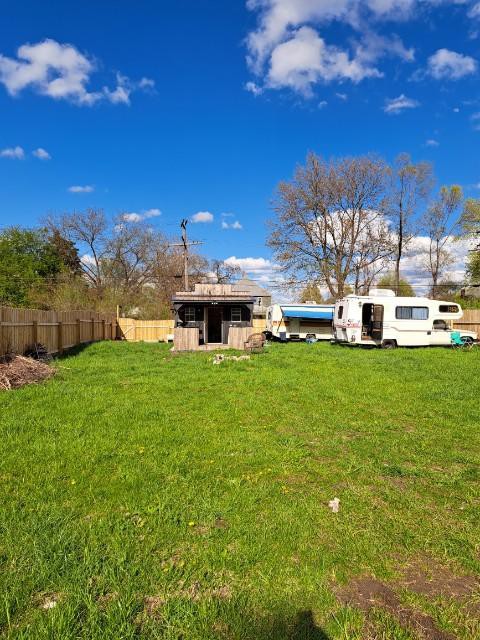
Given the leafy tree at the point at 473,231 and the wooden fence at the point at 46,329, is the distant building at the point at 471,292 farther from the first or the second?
the wooden fence at the point at 46,329

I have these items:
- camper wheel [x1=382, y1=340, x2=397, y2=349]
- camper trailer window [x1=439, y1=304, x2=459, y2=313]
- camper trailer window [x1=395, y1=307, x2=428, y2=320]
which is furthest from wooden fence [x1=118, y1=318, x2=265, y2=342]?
camper trailer window [x1=439, y1=304, x2=459, y2=313]

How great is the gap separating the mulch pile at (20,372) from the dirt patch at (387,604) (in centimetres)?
857

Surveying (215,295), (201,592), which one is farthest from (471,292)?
(201,592)

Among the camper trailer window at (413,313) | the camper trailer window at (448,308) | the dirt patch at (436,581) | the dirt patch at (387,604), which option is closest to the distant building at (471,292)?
the camper trailer window at (448,308)

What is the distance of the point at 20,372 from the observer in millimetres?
9789

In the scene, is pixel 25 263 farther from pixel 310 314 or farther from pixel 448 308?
pixel 448 308

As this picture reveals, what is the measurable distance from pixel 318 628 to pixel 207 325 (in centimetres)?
1999

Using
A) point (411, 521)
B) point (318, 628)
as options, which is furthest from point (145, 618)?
point (411, 521)

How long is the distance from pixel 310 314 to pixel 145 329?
13.2 metres

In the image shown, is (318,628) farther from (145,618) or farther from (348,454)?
(348,454)

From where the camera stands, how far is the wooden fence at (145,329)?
100 ft

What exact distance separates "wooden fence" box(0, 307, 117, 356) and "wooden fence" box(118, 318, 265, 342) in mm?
5564

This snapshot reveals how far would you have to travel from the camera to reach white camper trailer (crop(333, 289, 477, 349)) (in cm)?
1978

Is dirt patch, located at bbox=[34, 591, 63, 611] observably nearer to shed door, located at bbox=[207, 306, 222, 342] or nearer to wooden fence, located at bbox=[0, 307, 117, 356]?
wooden fence, located at bbox=[0, 307, 117, 356]
